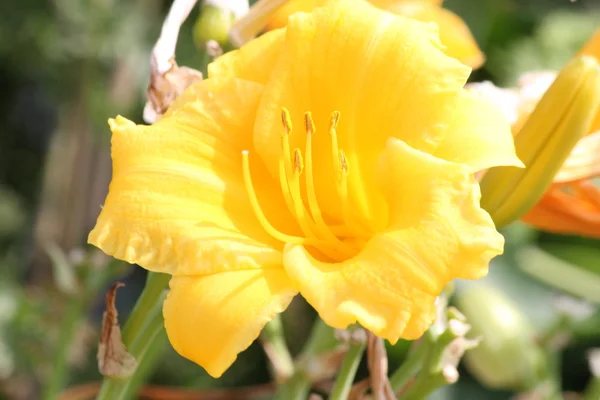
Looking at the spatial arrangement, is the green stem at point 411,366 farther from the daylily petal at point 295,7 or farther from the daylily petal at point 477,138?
the daylily petal at point 295,7

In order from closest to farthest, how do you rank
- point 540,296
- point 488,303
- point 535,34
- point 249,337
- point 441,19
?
1. point 249,337
2. point 441,19
3. point 488,303
4. point 540,296
5. point 535,34

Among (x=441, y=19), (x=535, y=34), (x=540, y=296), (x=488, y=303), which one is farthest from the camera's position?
(x=535, y=34)

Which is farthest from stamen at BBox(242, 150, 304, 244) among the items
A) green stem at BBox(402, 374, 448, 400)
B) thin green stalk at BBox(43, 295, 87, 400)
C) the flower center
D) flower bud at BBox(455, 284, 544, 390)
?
flower bud at BBox(455, 284, 544, 390)

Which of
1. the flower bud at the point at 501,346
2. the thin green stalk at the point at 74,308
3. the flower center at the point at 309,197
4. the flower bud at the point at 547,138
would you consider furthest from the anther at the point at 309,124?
the flower bud at the point at 501,346

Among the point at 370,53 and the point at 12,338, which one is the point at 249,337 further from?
the point at 12,338

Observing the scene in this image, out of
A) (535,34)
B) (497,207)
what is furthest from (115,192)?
(535,34)

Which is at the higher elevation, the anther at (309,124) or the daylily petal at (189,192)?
the anther at (309,124)

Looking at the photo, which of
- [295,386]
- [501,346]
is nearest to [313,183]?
[295,386]

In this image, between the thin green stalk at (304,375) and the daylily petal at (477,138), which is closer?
the daylily petal at (477,138)
